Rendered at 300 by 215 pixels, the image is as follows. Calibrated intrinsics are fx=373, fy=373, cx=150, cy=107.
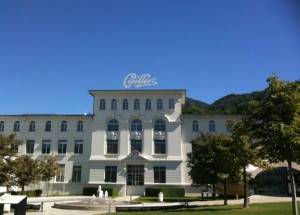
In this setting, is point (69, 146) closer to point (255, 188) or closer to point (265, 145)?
point (255, 188)

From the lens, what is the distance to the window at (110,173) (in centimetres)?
5197

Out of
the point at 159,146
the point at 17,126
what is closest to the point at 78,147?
the point at 17,126

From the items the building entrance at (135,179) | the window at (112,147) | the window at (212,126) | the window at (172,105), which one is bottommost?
the building entrance at (135,179)

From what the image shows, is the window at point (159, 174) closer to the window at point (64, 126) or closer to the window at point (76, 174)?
the window at point (76, 174)

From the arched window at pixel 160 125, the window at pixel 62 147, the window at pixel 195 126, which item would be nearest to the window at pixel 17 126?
the window at pixel 62 147

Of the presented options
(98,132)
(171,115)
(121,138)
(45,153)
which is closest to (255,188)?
(171,115)

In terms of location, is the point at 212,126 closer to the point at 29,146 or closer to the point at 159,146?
the point at 159,146

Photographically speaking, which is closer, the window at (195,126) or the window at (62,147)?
the window at (195,126)

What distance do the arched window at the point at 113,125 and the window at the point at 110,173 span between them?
5453mm

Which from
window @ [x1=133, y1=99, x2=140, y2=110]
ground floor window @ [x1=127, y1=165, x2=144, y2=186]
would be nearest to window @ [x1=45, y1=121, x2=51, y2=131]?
window @ [x1=133, y1=99, x2=140, y2=110]

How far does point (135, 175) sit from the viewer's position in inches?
2040

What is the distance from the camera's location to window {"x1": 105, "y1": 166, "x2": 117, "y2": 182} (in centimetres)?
5197

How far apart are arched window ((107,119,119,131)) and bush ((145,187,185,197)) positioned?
10.3 metres

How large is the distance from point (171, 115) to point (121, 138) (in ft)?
25.8
